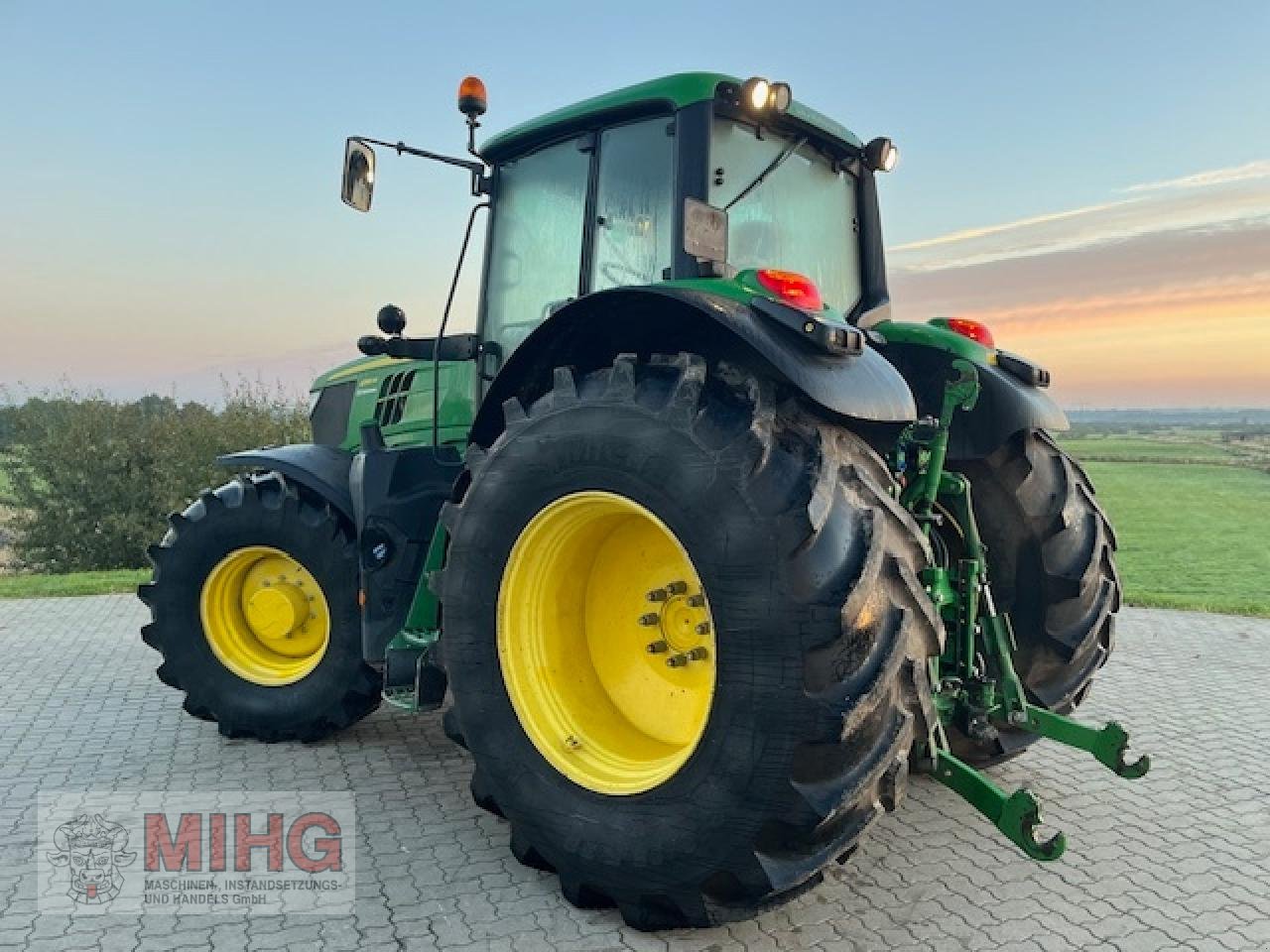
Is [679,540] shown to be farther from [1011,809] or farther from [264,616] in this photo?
[264,616]

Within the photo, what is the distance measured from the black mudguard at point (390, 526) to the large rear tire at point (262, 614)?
30 centimetres

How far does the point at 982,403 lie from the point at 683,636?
1678 mm

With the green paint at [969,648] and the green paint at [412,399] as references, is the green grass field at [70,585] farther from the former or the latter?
the green paint at [969,648]

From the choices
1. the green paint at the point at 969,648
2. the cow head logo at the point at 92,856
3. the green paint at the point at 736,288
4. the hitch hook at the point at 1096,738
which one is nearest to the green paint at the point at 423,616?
the cow head logo at the point at 92,856

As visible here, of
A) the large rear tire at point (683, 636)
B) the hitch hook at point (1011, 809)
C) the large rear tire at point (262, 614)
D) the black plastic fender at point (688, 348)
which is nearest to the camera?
the large rear tire at point (683, 636)

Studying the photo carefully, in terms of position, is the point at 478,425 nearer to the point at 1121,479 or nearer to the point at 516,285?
the point at 516,285

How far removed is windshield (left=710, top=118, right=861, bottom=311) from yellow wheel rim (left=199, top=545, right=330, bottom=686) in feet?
8.69

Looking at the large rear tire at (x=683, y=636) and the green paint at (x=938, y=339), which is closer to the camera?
the large rear tire at (x=683, y=636)

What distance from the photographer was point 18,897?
116 inches

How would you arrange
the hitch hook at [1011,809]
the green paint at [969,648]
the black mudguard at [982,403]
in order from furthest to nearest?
1. the black mudguard at [982,403]
2. the green paint at [969,648]
3. the hitch hook at [1011,809]

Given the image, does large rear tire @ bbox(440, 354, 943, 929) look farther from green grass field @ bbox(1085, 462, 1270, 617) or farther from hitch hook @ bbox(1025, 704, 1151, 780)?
green grass field @ bbox(1085, 462, 1270, 617)

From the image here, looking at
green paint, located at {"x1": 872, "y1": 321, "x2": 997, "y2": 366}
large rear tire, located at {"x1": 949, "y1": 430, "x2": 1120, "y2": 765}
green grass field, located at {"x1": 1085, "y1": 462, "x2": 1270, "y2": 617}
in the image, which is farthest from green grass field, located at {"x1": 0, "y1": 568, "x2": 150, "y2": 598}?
green grass field, located at {"x1": 1085, "y1": 462, "x2": 1270, "y2": 617}

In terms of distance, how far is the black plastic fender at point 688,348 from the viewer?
261 cm

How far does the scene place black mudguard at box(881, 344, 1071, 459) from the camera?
370cm
